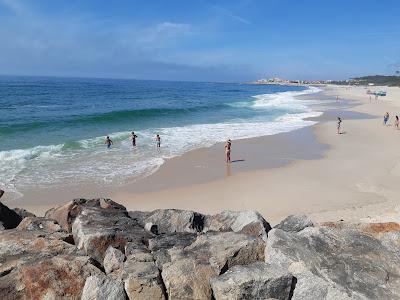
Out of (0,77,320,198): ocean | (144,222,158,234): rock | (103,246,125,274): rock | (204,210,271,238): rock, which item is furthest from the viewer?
(0,77,320,198): ocean

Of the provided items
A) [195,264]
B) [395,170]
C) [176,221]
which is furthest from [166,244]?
[395,170]

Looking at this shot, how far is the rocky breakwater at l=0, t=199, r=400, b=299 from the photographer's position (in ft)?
17.5

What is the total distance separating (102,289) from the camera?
17.2ft

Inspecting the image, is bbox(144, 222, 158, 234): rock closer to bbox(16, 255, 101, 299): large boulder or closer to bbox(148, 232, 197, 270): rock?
bbox(148, 232, 197, 270): rock

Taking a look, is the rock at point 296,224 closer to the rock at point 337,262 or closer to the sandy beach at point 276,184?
the rock at point 337,262

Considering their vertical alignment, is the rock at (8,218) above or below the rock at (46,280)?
below

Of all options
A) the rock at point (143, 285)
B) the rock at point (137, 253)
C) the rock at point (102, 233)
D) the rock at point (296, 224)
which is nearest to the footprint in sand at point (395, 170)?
the rock at point (296, 224)

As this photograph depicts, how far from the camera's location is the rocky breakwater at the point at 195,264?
5336mm

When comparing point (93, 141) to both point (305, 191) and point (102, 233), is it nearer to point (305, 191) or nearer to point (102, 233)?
point (305, 191)

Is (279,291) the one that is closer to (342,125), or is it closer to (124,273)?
(124,273)

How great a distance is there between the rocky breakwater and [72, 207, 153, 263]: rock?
0.02 metres

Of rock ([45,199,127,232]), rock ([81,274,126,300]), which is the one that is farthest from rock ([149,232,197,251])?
rock ([45,199,127,232])

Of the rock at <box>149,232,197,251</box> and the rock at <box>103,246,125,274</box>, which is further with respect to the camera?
the rock at <box>149,232,197,251</box>

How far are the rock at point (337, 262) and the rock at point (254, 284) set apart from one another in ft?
0.63
